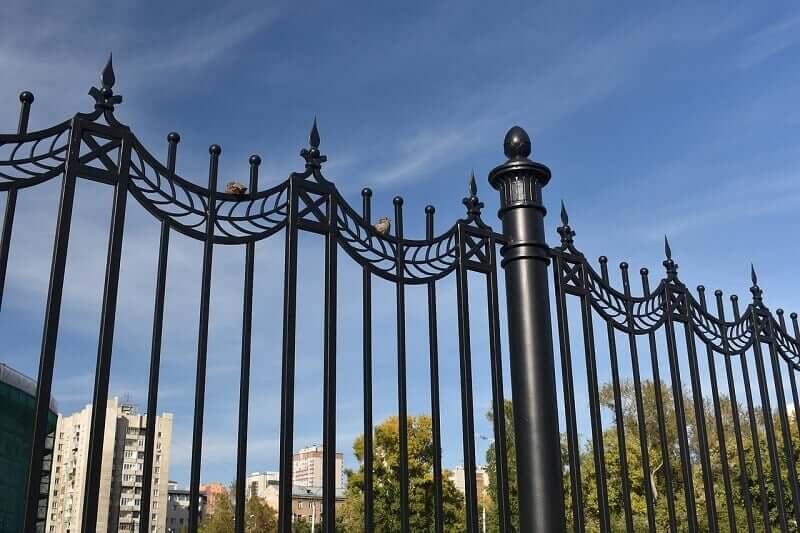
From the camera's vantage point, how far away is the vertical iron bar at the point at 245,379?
8.99 feet

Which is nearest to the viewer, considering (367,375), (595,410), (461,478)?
(367,375)

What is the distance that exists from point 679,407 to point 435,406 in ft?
6.74

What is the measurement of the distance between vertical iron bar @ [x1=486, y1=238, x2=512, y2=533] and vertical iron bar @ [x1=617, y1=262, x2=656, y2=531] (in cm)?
90

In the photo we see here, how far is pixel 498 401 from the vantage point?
3.63 meters

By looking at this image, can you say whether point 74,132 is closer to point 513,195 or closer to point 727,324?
point 513,195

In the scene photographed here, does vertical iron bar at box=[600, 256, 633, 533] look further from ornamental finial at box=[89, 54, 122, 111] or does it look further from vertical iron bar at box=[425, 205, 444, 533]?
ornamental finial at box=[89, 54, 122, 111]

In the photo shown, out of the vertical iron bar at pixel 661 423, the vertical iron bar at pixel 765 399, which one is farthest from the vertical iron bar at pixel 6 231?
the vertical iron bar at pixel 765 399

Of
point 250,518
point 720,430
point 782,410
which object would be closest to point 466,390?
point 720,430

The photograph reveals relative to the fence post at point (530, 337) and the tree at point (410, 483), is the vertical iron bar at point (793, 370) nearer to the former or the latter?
the fence post at point (530, 337)

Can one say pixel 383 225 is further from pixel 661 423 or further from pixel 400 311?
pixel 661 423

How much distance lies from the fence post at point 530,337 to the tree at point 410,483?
12.8m

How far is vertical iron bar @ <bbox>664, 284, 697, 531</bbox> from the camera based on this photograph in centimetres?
446

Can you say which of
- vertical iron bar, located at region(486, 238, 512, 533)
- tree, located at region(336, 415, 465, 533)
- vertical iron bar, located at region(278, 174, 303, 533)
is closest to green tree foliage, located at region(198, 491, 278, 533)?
tree, located at region(336, 415, 465, 533)

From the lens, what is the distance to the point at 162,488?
1764 inches
